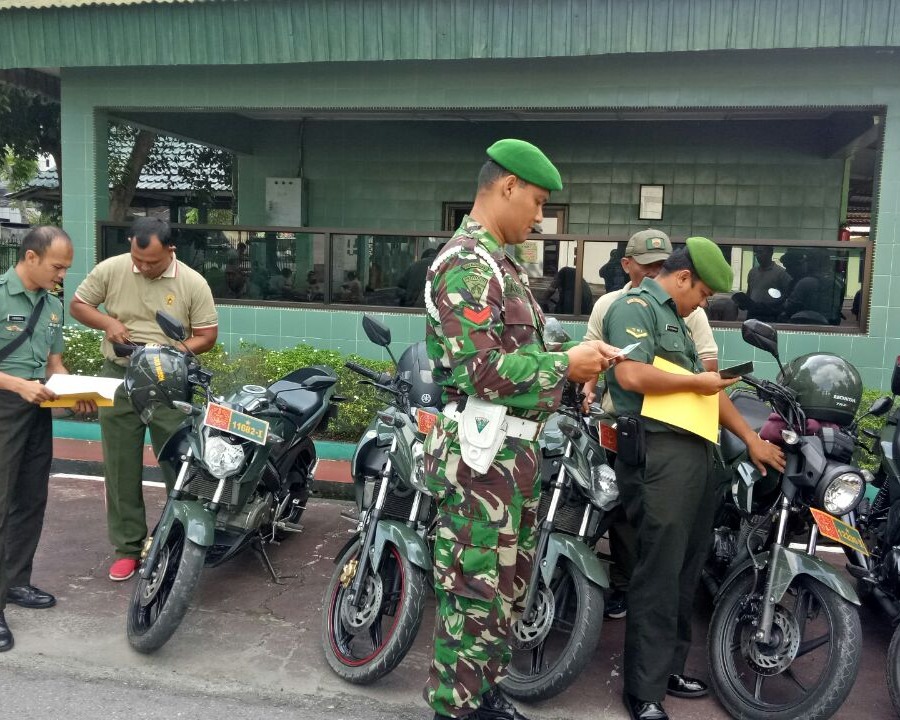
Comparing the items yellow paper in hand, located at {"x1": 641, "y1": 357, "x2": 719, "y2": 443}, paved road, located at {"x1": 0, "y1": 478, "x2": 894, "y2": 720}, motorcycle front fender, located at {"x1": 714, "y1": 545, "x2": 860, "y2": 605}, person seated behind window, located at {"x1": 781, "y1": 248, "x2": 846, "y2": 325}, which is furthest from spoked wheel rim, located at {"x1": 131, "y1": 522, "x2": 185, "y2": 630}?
person seated behind window, located at {"x1": 781, "y1": 248, "x2": 846, "y2": 325}

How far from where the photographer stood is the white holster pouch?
256 centimetres

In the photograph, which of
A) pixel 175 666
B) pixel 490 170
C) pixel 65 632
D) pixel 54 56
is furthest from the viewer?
pixel 54 56

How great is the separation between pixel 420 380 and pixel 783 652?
73.1 inches

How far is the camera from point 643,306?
122 inches

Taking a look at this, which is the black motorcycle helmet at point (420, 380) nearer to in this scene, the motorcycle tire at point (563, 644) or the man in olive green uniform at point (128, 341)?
the motorcycle tire at point (563, 644)

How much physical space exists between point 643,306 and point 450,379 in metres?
0.86

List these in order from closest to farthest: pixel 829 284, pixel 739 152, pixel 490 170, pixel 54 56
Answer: pixel 490 170, pixel 829 284, pixel 54 56, pixel 739 152

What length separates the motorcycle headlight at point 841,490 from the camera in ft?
9.99

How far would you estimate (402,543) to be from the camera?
3.29 metres

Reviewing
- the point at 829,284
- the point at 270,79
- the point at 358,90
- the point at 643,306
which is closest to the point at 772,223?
the point at 829,284

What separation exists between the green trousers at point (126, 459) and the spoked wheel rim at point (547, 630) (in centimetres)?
201

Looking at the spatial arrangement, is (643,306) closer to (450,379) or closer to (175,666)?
(450,379)

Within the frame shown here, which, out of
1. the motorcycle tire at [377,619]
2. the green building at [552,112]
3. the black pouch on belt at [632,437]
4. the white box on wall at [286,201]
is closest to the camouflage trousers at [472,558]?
the motorcycle tire at [377,619]

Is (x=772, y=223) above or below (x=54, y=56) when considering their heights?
below
